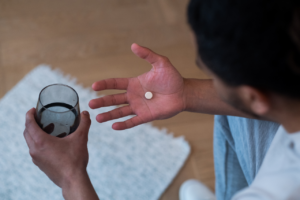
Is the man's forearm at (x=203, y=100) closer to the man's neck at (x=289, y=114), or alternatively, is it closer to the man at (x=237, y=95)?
the man at (x=237, y=95)

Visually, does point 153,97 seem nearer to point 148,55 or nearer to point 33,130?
point 148,55

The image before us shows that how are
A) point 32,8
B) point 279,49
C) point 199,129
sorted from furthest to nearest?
point 32,8
point 199,129
point 279,49

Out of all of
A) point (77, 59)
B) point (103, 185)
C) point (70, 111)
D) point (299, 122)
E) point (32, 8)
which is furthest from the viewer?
point (32, 8)

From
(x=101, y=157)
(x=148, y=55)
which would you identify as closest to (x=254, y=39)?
(x=148, y=55)

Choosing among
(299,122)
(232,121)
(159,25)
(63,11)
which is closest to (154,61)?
(232,121)

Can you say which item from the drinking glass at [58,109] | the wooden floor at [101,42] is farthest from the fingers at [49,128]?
the wooden floor at [101,42]

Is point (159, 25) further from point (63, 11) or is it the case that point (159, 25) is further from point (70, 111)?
point (70, 111)

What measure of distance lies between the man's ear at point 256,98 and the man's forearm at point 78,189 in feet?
1.36

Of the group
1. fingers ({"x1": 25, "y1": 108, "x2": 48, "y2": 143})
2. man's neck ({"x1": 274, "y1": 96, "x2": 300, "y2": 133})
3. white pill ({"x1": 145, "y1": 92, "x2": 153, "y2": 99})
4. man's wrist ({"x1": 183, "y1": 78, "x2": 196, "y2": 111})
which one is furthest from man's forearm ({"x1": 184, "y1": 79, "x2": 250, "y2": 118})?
fingers ({"x1": 25, "y1": 108, "x2": 48, "y2": 143})

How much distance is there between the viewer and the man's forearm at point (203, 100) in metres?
0.91

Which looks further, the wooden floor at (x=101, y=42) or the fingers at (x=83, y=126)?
the wooden floor at (x=101, y=42)

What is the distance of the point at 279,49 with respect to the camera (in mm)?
462

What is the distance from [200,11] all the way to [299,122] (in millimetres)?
285

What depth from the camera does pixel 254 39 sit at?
472 millimetres
